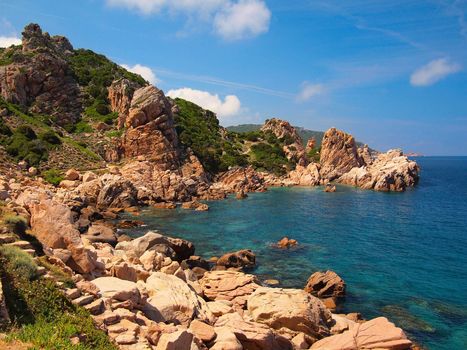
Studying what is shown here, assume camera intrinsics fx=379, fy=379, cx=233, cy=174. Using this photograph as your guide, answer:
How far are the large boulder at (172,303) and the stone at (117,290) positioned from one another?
923 millimetres

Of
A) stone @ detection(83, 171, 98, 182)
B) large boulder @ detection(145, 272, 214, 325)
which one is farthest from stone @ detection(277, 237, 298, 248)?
stone @ detection(83, 171, 98, 182)

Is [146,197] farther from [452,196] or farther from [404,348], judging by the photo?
[452,196]

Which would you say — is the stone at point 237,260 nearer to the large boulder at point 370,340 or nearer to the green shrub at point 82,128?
the large boulder at point 370,340

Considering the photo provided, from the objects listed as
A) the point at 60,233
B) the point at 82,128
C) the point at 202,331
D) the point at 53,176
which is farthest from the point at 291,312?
the point at 82,128

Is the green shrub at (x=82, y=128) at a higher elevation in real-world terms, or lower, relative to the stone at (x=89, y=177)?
higher

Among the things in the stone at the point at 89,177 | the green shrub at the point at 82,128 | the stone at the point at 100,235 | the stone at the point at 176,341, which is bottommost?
the stone at the point at 100,235

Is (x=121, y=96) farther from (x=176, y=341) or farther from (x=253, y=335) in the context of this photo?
(x=176, y=341)

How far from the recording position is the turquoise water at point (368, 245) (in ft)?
86.5

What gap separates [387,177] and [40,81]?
8837cm

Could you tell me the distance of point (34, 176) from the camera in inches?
2453

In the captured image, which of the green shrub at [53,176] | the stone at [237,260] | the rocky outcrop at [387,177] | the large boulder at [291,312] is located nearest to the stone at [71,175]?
the green shrub at [53,176]

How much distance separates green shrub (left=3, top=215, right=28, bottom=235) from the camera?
1686 cm

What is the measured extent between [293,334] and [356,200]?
6133 cm

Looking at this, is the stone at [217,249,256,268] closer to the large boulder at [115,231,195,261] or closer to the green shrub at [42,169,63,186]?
the large boulder at [115,231,195,261]
